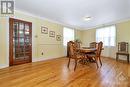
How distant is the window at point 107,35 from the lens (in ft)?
20.8

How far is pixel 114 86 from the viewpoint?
2199 mm

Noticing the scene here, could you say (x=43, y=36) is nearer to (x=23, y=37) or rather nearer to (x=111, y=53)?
(x=23, y=37)

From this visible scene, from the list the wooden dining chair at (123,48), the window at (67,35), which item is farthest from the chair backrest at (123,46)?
the window at (67,35)

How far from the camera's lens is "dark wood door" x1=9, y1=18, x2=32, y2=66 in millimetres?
4109

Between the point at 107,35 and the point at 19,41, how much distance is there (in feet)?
17.2

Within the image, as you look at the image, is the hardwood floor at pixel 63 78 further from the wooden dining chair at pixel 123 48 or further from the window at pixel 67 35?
the window at pixel 67 35

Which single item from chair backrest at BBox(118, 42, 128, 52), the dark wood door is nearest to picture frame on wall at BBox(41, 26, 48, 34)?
the dark wood door

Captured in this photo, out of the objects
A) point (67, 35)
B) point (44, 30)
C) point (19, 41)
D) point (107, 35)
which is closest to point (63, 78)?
point (19, 41)

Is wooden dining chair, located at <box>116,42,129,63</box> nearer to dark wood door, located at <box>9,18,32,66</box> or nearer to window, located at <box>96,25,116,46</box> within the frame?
window, located at <box>96,25,116,46</box>

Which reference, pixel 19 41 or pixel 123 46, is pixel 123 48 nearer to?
pixel 123 46

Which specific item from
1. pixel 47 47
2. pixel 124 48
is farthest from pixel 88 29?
pixel 47 47

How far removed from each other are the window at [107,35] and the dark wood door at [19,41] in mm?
4733

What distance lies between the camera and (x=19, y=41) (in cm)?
444

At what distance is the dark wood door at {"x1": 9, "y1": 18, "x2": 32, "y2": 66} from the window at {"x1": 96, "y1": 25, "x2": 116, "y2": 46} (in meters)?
4.73
